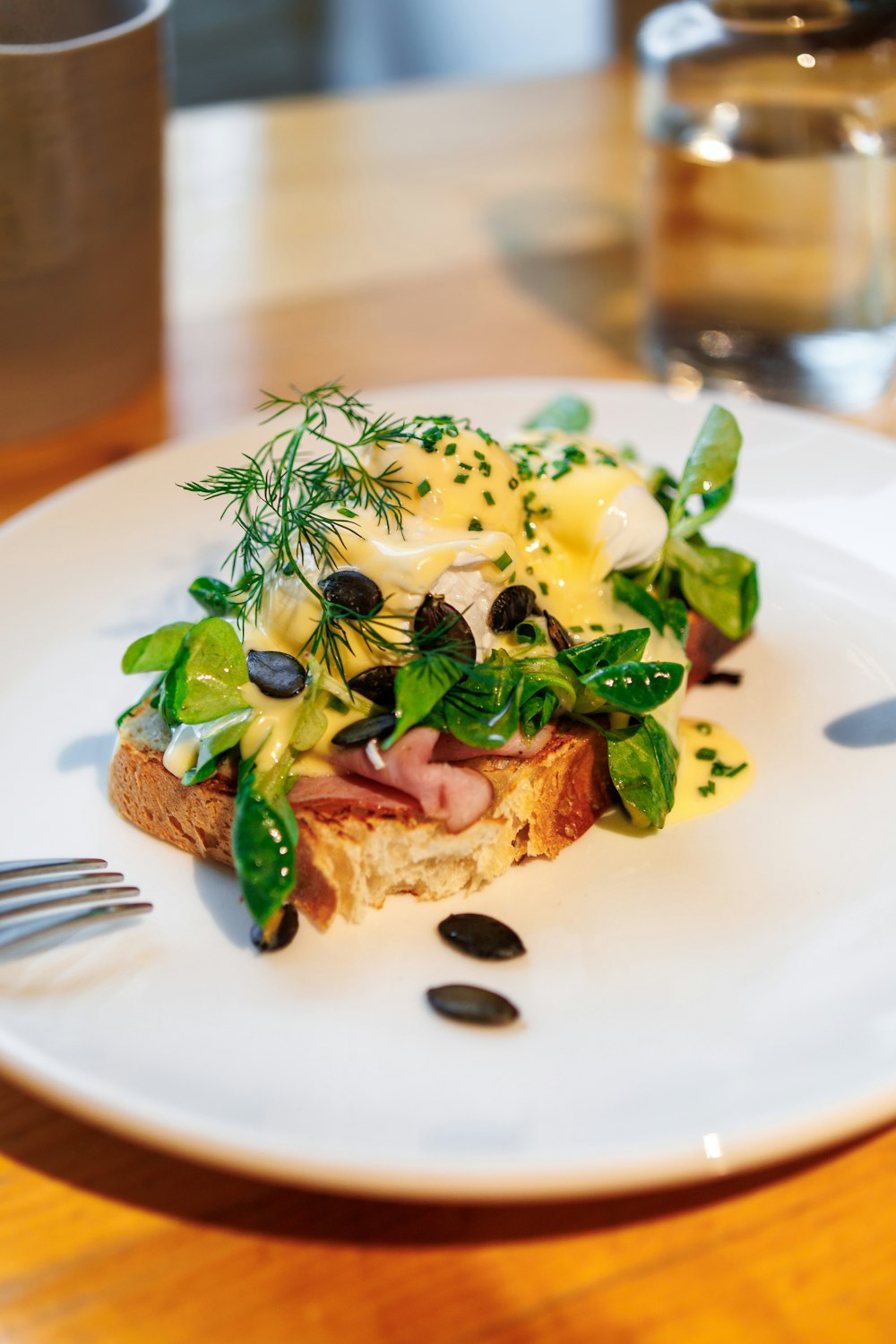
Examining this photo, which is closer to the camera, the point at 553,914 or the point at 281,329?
the point at 553,914

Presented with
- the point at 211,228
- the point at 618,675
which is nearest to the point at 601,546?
the point at 618,675

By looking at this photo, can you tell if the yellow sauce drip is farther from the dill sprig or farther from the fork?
the fork

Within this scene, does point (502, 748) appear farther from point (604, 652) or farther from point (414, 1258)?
point (414, 1258)

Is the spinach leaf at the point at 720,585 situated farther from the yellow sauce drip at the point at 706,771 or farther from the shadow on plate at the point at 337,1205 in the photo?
the shadow on plate at the point at 337,1205

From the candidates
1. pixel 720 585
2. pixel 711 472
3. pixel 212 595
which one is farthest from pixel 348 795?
pixel 711 472

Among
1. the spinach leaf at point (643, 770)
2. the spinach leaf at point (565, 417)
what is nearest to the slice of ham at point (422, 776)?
the spinach leaf at point (643, 770)

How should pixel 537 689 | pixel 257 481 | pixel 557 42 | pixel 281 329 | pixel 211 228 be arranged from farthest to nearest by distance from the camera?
pixel 557 42, pixel 211 228, pixel 281 329, pixel 257 481, pixel 537 689

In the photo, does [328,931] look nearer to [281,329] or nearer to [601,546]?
[601,546]
